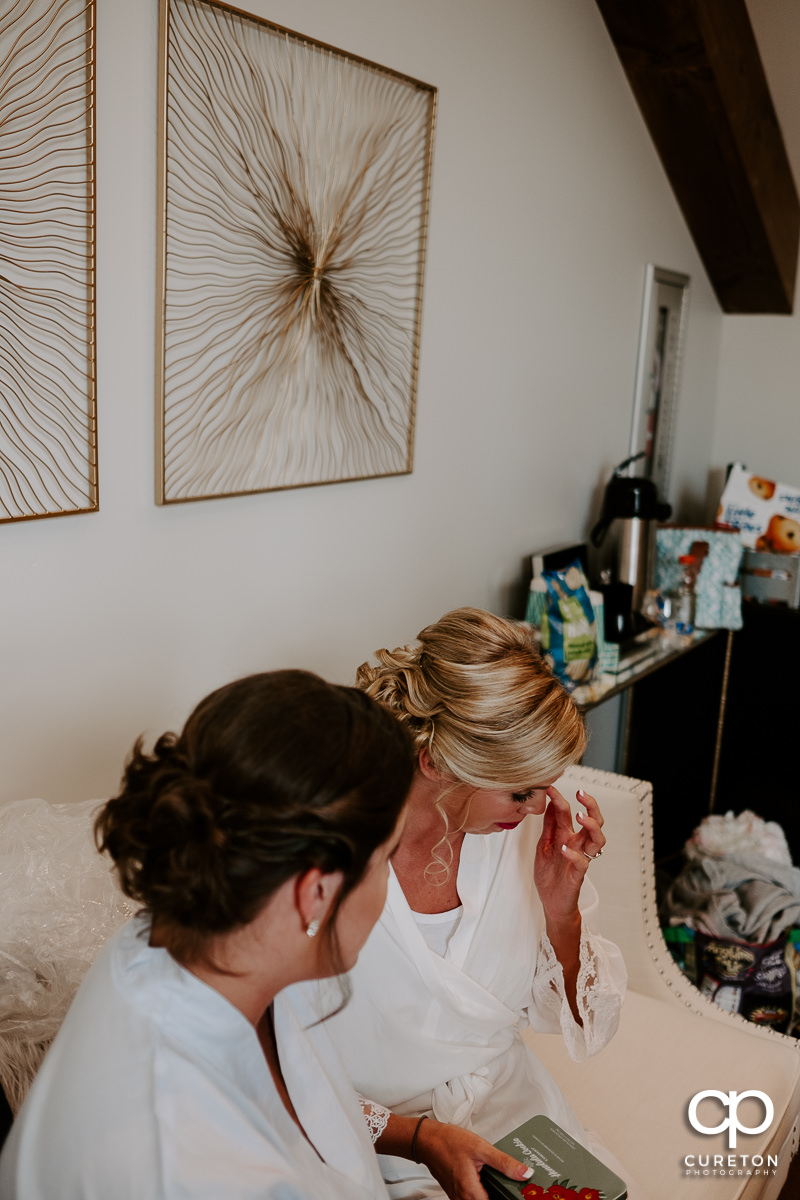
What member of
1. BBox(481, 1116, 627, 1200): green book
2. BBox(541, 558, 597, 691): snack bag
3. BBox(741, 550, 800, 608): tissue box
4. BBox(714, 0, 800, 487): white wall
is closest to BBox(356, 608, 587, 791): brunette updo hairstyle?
BBox(481, 1116, 627, 1200): green book

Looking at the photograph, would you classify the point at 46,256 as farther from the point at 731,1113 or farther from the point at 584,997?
the point at 731,1113

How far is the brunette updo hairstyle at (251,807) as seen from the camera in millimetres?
791

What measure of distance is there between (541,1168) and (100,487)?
1047 mm

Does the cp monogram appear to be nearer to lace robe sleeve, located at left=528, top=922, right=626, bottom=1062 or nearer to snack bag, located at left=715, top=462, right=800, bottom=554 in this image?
lace robe sleeve, located at left=528, top=922, right=626, bottom=1062

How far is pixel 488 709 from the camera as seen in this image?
131 centimetres

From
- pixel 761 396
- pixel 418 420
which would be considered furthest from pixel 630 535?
pixel 761 396

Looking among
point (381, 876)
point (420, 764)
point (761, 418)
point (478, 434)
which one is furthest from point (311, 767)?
point (761, 418)

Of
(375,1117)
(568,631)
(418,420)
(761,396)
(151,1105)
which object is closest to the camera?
(151,1105)

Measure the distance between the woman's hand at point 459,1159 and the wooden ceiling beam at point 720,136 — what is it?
2.46m

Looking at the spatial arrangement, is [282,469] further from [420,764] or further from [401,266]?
[420,764]

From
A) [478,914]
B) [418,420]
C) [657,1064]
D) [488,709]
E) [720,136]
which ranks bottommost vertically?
[657,1064]

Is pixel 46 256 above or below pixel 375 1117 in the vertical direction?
above

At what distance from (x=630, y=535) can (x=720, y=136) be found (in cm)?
113

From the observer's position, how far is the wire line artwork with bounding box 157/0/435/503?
4.87ft
